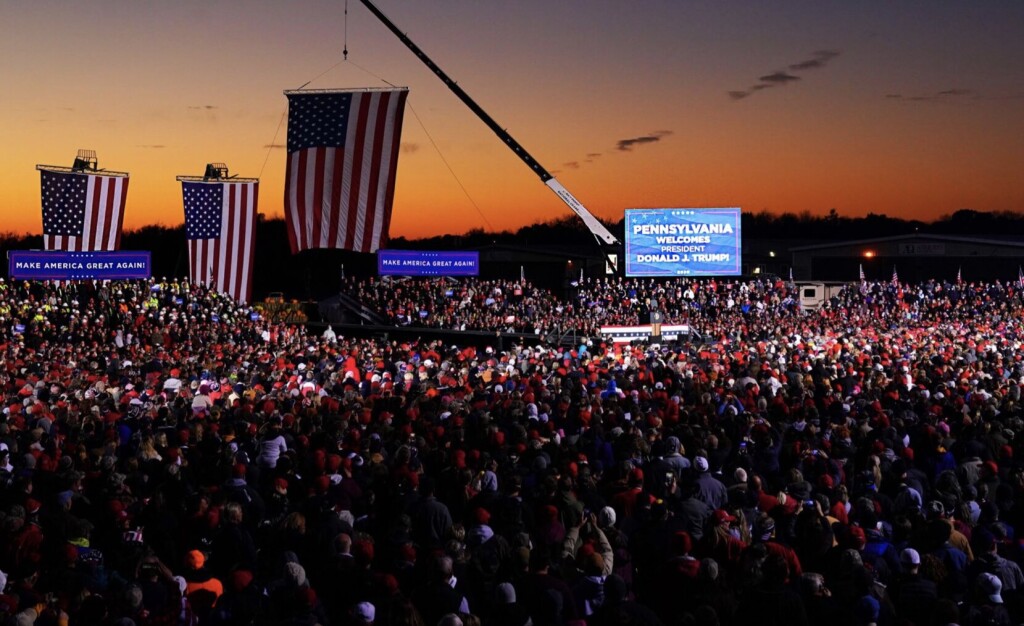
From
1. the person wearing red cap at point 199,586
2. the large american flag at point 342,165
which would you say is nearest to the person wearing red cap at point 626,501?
the person wearing red cap at point 199,586

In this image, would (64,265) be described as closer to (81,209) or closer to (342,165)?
(81,209)

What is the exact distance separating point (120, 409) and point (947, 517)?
38.6 ft

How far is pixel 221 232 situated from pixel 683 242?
71.5 feet

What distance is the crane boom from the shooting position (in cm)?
4550

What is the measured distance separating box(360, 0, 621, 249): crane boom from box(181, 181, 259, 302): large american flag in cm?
1508

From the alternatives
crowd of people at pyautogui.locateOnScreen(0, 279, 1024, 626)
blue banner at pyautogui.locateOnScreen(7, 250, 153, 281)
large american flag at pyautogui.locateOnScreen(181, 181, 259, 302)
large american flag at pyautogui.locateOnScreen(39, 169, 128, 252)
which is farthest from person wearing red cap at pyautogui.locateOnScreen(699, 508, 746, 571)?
blue banner at pyautogui.locateOnScreen(7, 250, 153, 281)

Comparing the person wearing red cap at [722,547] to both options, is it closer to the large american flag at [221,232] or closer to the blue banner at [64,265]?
the large american flag at [221,232]

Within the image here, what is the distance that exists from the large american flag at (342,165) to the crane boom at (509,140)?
20.3 m

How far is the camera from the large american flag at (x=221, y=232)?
104 feet

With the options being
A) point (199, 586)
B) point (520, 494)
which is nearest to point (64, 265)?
point (520, 494)

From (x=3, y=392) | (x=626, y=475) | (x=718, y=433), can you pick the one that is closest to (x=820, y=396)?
(x=718, y=433)

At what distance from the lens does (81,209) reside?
103 feet

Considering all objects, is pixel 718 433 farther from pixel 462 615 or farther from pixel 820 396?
pixel 462 615

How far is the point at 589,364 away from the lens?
21328 millimetres
